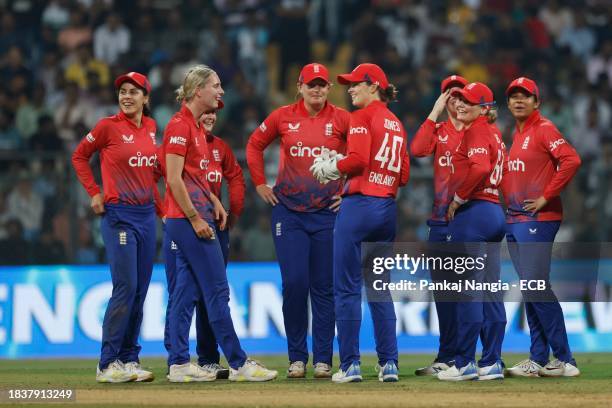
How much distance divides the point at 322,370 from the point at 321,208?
4.57 feet

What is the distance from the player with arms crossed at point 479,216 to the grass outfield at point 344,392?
223mm

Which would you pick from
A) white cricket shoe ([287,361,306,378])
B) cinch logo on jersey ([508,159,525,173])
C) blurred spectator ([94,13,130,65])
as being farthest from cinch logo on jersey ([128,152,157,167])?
blurred spectator ([94,13,130,65])

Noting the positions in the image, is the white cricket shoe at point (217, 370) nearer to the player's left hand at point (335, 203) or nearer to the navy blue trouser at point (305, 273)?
the navy blue trouser at point (305, 273)

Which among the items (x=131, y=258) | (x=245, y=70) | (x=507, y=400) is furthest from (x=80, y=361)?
(x=245, y=70)

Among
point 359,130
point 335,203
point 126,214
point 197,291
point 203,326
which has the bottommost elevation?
point 203,326

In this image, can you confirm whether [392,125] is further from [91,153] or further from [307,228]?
[91,153]

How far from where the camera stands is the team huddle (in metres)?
9.45

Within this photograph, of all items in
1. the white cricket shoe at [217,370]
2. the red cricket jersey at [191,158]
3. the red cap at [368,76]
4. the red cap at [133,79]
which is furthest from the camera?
the white cricket shoe at [217,370]

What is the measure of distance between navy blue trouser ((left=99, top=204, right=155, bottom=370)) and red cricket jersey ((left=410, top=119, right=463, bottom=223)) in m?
2.37

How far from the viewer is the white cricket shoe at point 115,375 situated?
969cm

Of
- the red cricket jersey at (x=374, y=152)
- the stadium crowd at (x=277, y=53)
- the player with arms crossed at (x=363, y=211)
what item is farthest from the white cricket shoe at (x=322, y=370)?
the stadium crowd at (x=277, y=53)

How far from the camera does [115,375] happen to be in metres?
9.69

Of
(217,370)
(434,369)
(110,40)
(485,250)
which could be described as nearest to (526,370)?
(434,369)

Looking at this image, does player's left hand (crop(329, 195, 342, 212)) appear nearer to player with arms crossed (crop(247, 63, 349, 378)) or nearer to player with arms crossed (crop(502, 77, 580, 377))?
player with arms crossed (crop(247, 63, 349, 378))
